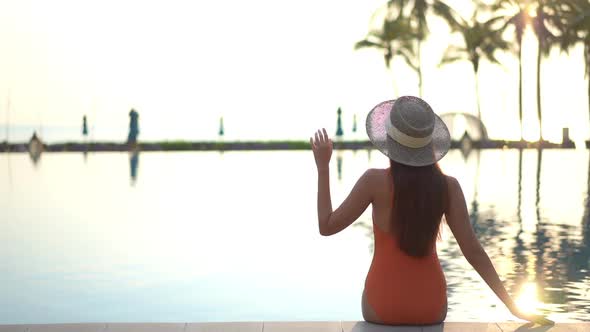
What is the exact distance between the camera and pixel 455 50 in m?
50.2

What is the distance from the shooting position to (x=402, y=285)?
399 centimetres

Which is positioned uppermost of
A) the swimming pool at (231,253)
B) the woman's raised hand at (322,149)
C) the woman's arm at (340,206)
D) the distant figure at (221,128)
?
the woman's raised hand at (322,149)

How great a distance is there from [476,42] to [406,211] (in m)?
46.4

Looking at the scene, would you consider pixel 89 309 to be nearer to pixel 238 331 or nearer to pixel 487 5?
pixel 238 331

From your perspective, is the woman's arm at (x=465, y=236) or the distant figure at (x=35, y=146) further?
the distant figure at (x=35, y=146)

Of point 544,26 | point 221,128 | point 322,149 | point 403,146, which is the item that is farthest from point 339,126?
point 322,149

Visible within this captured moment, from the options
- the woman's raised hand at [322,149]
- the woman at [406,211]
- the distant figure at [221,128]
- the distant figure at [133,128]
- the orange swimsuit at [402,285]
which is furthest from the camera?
the distant figure at [221,128]

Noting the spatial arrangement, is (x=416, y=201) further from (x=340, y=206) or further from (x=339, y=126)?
(x=339, y=126)

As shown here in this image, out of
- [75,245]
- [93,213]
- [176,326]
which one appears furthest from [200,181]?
[176,326]

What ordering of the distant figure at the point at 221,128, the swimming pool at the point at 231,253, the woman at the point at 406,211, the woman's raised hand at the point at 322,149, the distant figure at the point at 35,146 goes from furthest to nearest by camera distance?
1. the distant figure at the point at 221,128
2. the distant figure at the point at 35,146
3. the swimming pool at the point at 231,253
4. the woman at the point at 406,211
5. the woman's raised hand at the point at 322,149

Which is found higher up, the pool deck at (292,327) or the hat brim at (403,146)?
the hat brim at (403,146)

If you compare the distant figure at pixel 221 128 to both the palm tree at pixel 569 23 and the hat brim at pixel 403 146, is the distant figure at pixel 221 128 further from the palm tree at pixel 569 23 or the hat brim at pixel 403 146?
the hat brim at pixel 403 146

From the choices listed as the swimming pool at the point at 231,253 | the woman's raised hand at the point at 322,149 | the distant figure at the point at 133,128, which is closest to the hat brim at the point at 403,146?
the woman's raised hand at the point at 322,149

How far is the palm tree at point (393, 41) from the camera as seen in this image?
4981 centimetres
